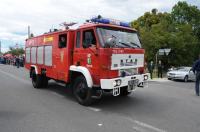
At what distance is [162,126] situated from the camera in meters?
6.64

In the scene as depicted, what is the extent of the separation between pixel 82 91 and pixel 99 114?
4.73 ft

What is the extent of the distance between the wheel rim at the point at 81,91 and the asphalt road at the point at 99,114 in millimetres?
304

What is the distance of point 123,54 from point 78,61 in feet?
5.22

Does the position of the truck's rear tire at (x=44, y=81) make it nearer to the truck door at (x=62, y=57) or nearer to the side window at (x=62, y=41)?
the truck door at (x=62, y=57)

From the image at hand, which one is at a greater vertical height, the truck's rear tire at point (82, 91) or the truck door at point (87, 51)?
the truck door at point (87, 51)

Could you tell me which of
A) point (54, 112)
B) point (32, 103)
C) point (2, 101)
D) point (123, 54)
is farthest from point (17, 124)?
point (123, 54)

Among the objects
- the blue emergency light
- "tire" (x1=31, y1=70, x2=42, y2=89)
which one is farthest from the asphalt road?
the blue emergency light

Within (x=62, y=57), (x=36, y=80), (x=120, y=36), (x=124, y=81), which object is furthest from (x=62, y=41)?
(x=36, y=80)

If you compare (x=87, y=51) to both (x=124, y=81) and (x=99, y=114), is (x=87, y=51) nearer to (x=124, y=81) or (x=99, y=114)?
(x=124, y=81)

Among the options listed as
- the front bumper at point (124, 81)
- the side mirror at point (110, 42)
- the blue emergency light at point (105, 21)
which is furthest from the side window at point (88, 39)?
the front bumper at point (124, 81)

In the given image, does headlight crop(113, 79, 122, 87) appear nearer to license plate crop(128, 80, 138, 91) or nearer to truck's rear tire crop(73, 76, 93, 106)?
license plate crop(128, 80, 138, 91)

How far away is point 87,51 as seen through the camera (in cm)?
872

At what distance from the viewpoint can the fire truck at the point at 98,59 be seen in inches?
322

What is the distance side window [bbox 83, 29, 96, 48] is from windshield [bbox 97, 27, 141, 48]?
0.86 feet
